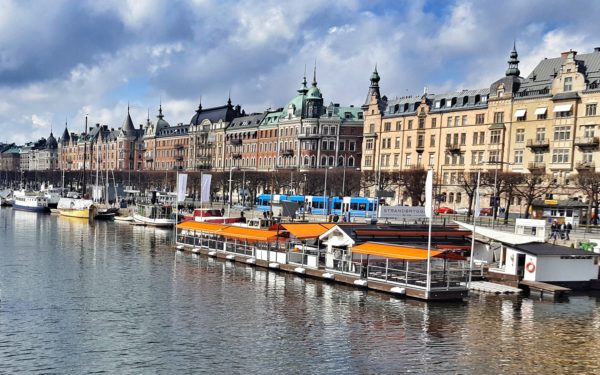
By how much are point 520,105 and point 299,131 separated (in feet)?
184

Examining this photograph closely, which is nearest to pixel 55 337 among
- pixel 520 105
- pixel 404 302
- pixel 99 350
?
pixel 99 350

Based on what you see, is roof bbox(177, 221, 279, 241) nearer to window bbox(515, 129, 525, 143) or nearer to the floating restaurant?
the floating restaurant

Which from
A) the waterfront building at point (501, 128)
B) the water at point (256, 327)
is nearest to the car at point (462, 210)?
the waterfront building at point (501, 128)

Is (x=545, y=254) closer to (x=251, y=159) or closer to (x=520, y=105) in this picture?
(x=520, y=105)

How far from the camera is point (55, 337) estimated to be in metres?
30.4

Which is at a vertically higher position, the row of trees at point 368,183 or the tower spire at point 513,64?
the tower spire at point 513,64

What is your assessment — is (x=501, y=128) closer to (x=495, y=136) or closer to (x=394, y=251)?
(x=495, y=136)

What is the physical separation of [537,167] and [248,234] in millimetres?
58110

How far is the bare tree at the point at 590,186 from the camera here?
254ft

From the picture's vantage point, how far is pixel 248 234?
56.5m

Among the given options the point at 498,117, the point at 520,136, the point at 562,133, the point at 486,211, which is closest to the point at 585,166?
the point at 562,133

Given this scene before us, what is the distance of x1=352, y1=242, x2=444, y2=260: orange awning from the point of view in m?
42.3

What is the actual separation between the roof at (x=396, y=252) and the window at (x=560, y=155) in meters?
58.3

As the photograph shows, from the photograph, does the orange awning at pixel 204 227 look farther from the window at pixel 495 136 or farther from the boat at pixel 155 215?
the window at pixel 495 136
